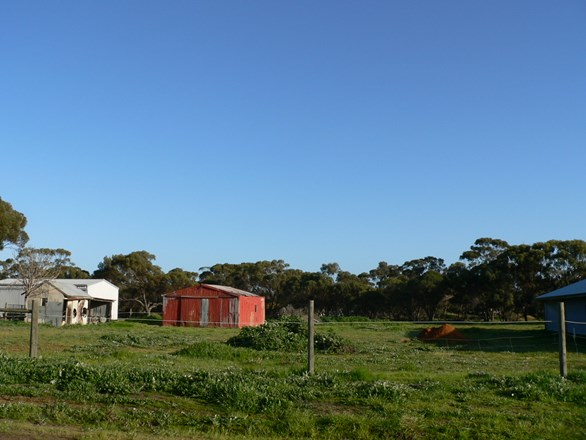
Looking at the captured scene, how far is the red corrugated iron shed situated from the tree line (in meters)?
13.0

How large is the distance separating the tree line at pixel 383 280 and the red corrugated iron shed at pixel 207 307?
13016mm

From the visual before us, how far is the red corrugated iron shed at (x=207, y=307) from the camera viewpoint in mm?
53750

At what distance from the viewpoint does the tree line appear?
66812mm

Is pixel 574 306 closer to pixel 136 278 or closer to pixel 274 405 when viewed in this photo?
pixel 274 405

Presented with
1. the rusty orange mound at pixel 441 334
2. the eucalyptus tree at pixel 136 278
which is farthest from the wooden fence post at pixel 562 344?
the eucalyptus tree at pixel 136 278

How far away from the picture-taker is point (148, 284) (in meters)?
89.4

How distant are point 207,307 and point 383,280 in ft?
123

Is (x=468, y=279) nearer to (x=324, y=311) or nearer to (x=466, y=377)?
(x=324, y=311)

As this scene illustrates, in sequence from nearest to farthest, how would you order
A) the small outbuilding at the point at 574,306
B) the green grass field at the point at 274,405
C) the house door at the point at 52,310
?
the green grass field at the point at 274,405 → the small outbuilding at the point at 574,306 → the house door at the point at 52,310

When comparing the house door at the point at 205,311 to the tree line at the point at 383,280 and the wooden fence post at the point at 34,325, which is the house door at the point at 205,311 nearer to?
the tree line at the point at 383,280

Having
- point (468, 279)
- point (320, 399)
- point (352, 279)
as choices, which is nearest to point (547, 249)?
point (468, 279)

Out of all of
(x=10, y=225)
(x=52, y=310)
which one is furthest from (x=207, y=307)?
(x=10, y=225)

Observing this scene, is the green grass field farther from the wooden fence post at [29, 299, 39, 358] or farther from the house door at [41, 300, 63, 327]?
the house door at [41, 300, 63, 327]

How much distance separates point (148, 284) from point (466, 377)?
81.9 metres
